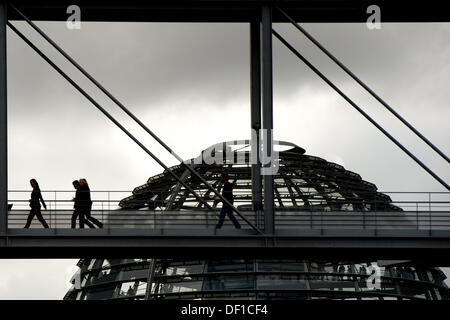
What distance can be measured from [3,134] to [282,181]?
962 inches

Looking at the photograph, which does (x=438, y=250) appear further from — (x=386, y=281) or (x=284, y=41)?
(x=386, y=281)

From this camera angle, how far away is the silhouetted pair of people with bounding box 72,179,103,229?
3678 cm

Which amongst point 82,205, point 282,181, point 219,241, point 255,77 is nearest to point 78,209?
point 82,205

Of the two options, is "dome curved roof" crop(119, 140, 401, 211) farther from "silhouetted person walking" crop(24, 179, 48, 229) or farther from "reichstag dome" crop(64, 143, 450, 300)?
"silhouetted person walking" crop(24, 179, 48, 229)

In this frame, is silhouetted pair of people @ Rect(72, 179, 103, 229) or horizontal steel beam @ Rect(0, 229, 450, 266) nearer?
horizontal steel beam @ Rect(0, 229, 450, 266)

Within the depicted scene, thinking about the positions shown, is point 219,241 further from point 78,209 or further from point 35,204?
point 35,204

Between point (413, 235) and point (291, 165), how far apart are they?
2542 centimetres

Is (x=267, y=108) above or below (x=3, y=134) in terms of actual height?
above

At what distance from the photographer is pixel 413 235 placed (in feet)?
120

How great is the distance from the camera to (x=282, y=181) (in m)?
60.1
